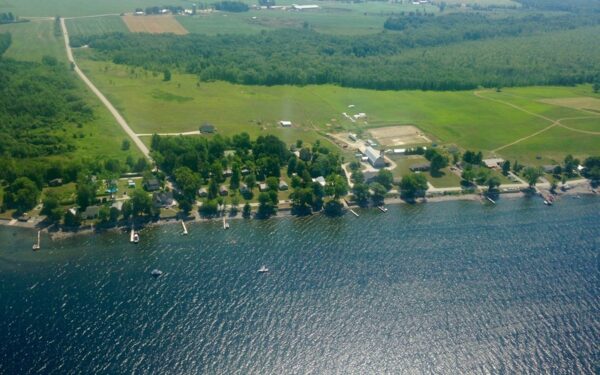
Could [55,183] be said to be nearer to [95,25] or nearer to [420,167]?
[420,167]

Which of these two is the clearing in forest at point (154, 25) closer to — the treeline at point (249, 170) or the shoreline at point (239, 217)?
the treeline at point (249, 170)

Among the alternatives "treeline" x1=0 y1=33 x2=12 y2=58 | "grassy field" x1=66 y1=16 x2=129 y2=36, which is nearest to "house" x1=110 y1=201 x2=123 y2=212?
"treeline" x1=0 y1=33 x2=12 y2=58

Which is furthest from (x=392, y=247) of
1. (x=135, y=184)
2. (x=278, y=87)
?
(x=278, y=87)

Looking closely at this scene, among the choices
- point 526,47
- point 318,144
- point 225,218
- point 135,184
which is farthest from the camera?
point 526,47

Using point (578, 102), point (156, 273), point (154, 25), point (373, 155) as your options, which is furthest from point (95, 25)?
point (156, 273)

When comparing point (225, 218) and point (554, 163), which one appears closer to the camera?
point (225, 218)

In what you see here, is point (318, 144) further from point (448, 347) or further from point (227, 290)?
point (448, 347)
